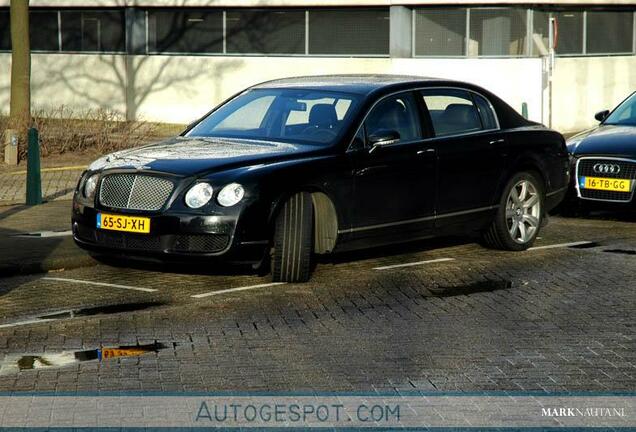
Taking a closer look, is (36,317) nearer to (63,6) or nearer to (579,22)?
(579,22)

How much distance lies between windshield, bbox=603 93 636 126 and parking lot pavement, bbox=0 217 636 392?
11.6 ft

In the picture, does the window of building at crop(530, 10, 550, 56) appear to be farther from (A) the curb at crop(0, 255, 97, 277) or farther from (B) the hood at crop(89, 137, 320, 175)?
(A) the curb at crop(0, 255, 97, 277)

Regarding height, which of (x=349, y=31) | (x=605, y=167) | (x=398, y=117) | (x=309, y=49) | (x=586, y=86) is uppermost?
(x=349, y=31)

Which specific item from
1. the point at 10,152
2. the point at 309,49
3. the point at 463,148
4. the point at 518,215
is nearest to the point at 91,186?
the point at 463,148

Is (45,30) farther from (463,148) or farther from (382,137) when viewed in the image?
(382,137)

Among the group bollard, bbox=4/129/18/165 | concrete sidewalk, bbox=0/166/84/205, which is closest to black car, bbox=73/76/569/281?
concrete sidewalk, bbox=0/166/84/205

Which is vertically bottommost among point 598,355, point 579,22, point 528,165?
point 598,355

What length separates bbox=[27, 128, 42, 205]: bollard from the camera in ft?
50.0

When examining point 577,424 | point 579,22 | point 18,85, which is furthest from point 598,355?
point 579,22

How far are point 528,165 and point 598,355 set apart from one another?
4876mm

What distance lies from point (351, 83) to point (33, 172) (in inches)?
192

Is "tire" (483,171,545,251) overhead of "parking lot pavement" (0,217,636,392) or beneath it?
overhead

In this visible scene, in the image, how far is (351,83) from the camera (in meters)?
11.9

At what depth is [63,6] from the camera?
1278 inches
